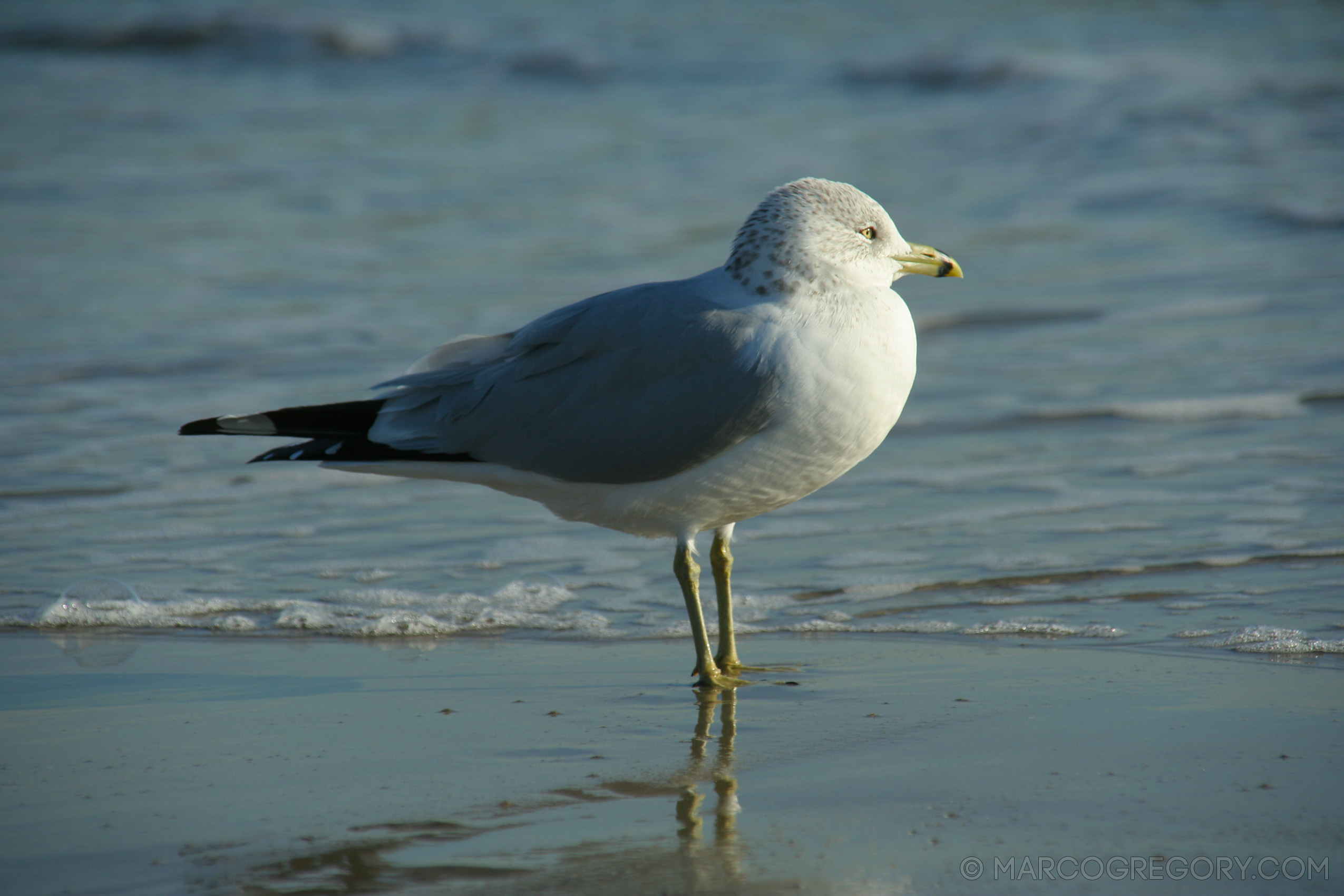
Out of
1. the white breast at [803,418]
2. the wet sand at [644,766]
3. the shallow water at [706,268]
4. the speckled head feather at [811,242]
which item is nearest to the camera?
the wet sand at [644,766]

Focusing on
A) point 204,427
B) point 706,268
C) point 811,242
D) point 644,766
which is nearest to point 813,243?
point 811,242

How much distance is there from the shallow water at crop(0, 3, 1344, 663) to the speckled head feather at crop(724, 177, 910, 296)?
120 centimetres

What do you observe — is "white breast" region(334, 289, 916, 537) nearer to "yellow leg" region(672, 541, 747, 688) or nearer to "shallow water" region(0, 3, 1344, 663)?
"yellow leg" region(672, 541, 747, 688)

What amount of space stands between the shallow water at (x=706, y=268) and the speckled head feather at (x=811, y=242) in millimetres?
1196

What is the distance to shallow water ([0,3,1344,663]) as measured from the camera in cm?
486

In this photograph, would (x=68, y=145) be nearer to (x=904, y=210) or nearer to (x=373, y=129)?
(x=373, y=129)

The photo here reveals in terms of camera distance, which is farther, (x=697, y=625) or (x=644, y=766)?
(x=697, y=625)

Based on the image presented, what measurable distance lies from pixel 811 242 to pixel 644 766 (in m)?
1.52

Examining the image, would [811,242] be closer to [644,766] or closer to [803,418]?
[803,418]

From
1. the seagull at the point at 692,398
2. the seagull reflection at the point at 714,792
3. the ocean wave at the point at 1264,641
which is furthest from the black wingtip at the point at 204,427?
the ocean wave at the point at 1264,641

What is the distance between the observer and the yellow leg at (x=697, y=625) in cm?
400

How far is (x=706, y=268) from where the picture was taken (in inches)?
380

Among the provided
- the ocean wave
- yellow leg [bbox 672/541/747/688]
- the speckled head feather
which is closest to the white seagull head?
the speckled head feather

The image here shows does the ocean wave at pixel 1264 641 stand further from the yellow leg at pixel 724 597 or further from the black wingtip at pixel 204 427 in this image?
the black wingtip at pixel 204 427
